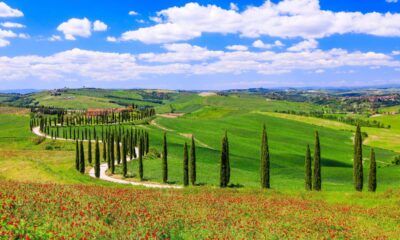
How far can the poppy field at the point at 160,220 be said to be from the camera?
1420cm

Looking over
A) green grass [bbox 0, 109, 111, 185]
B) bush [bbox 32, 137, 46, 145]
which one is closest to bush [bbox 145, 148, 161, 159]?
green grass [bbox 0, 109, 111, 185]

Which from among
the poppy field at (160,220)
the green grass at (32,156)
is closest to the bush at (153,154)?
the green grass at (32,156)

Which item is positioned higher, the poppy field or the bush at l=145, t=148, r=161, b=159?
the poppy field

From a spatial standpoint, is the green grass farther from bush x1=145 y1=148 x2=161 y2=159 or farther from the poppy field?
the poppy field

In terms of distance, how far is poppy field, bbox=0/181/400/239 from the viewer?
14.2 m

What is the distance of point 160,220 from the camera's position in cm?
1727

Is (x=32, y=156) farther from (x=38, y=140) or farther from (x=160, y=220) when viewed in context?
(x=160, y=220)

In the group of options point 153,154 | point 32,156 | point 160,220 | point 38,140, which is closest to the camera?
point 160,220

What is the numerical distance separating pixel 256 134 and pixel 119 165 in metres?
81.6

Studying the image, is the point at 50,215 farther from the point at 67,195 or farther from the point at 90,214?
the point at 67,195

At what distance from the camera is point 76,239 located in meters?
12.9

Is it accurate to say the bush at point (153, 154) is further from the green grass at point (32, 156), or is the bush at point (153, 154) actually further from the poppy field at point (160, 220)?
the poppy field at point (160, 220)

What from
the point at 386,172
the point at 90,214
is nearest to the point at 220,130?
the point at 386,172

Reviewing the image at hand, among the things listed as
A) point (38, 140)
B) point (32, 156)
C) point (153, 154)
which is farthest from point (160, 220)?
point (38, 140)
